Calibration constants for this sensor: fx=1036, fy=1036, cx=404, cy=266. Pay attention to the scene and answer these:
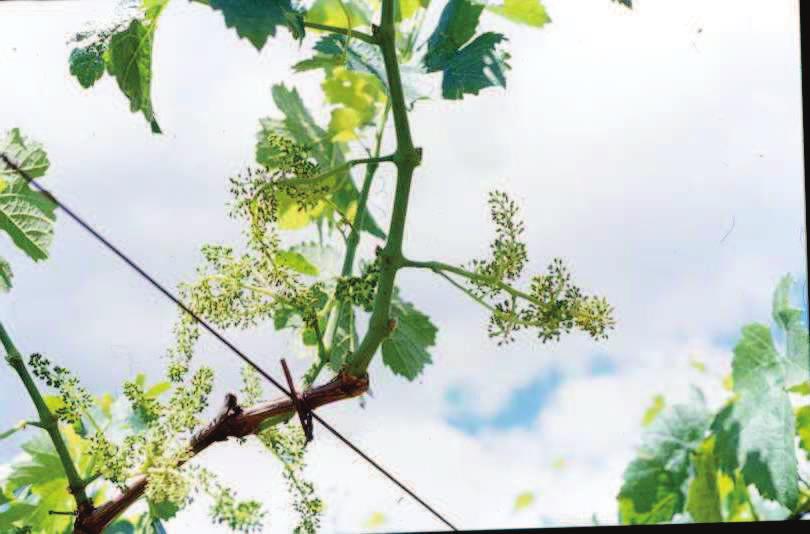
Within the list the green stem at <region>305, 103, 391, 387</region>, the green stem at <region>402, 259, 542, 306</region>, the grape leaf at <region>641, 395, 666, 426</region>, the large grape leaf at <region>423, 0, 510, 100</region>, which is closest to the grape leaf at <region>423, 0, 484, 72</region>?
the large grape leaf at <region>423, 0, 510, 100</region>

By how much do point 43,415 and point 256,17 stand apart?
36cm

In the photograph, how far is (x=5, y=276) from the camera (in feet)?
3.16

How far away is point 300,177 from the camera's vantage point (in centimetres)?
79

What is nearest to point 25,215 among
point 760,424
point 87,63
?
point 87,63

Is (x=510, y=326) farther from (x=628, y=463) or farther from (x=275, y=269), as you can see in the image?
(x=628, y=463)

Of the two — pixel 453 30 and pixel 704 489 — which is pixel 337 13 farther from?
pixel 704 489

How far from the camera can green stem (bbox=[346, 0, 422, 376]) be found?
75cm

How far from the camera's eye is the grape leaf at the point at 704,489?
121cm

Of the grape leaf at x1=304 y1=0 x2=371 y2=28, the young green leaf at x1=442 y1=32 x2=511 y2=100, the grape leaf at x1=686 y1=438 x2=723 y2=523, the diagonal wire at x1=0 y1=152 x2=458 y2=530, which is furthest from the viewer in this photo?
the grape leaf at x1=686 y1=438 x2=723 y2=523

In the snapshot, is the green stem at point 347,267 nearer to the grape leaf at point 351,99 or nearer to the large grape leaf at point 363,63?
the large grape leaf at point 363,63

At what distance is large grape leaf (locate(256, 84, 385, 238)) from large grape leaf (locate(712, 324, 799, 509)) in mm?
427

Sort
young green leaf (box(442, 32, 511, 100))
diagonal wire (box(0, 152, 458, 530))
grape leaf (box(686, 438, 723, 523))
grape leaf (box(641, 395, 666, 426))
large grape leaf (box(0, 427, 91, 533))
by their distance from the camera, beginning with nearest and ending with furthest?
1. diagonal wire (box(0, 152, 458, 530))
2. young green leaf (box(442, 32, 511, 100))
3. large grape leaf (box(0, 427, 91, 533))
4. grape leaf (box(686, 438, 723, 523))
5. grape leaf (box(641, 395, 666, 426))

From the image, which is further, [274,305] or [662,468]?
[662,468]

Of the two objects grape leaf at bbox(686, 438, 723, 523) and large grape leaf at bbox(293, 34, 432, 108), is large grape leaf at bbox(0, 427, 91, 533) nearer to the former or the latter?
large grape leaf at bbox(293, 34, 432, 108)
